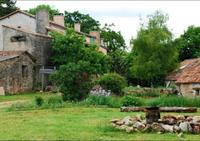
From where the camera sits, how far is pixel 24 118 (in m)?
25.6

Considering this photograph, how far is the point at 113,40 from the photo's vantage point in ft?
325

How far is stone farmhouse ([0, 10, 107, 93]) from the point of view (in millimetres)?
51750

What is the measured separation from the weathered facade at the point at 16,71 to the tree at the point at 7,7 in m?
33.2

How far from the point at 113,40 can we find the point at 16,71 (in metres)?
47.8

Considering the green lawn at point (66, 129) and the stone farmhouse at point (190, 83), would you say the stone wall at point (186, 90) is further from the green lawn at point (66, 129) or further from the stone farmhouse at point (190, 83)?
the green lawn at point (66, 129)

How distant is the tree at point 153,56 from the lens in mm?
63594

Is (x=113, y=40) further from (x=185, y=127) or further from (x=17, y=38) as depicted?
(x=185, y=127)

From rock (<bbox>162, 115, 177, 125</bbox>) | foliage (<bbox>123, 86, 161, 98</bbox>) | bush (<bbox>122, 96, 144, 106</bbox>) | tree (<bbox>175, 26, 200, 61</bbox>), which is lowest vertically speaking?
rock (<bbox>162, 115, 177, 125</bbox>)

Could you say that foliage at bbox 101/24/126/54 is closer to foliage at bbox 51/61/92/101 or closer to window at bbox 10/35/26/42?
window at bbox 10/35/26/42

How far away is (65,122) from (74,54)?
37037 mm

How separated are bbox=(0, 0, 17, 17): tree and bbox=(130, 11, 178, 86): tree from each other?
94.9ft

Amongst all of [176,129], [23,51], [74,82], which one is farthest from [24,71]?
[176,129]

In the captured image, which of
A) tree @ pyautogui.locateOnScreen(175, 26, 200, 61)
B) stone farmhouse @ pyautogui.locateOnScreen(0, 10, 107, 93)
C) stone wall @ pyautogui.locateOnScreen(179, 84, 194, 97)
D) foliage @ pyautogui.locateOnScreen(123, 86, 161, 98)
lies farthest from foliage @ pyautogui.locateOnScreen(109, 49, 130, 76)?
stone wall @ pyautogui.locateOnScreen(179, 84, 194, 97)

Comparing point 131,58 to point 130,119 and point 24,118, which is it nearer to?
point 24,118
